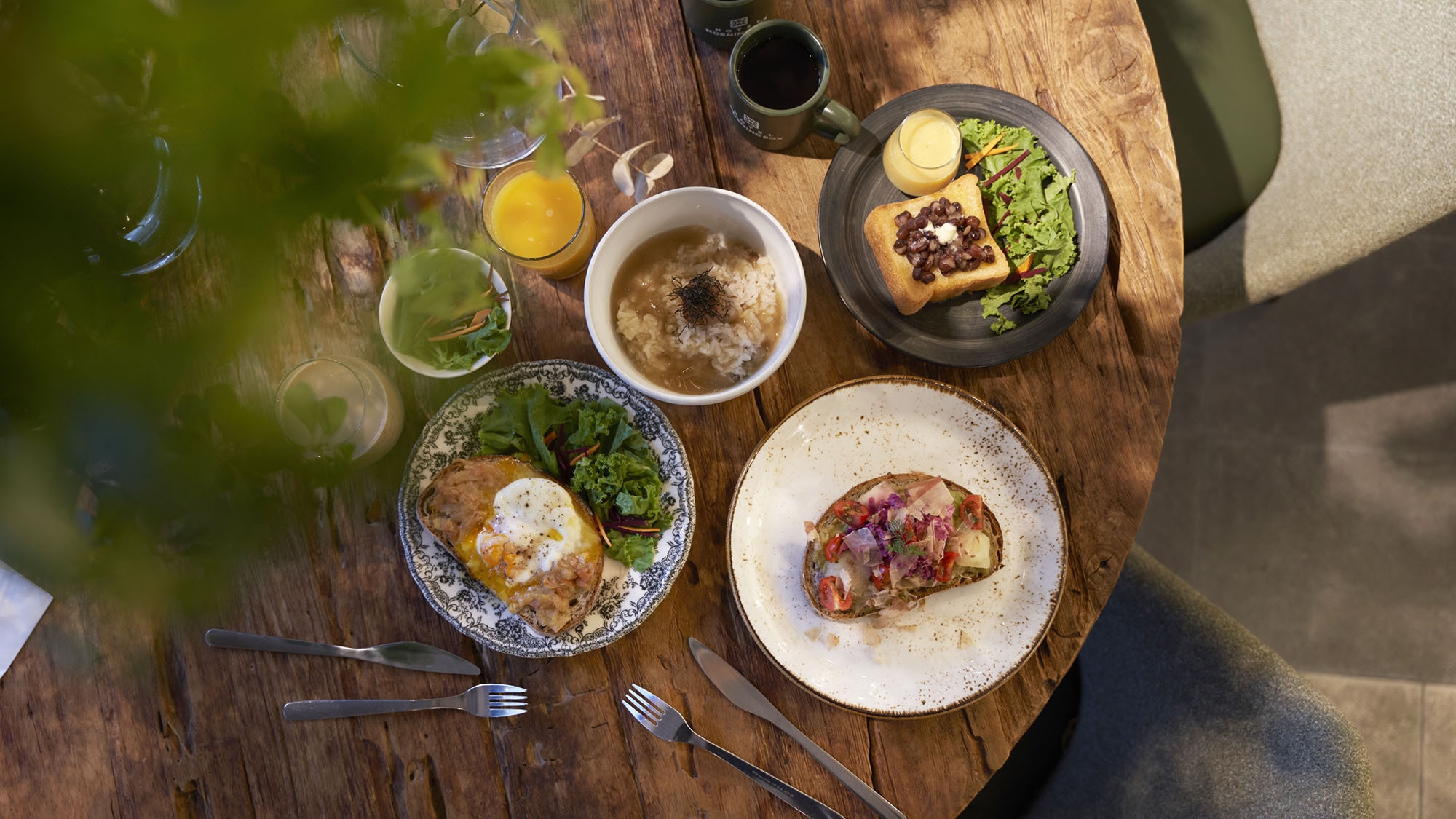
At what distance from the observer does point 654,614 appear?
1876 mm

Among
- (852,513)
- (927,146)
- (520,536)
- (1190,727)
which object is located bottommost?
(1190,727)

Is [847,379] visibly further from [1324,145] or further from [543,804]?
[1324,145]

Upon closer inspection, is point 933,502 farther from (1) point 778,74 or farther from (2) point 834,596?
(1) point 778,74

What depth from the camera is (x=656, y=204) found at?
1660 millimetres

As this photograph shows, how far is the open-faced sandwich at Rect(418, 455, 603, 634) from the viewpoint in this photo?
1645 mm

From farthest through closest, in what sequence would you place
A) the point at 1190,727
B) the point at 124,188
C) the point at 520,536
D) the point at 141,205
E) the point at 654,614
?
1. the point at 1190,727
2. the point at 654,614
3. the point at 520,536
4. the point at 141,205
5. the point at 124,188

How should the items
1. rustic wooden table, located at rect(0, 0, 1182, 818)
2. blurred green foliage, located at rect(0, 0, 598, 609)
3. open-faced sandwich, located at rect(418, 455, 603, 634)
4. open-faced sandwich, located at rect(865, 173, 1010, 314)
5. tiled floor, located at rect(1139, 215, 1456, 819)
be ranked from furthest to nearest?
tiled floor, located at rect(1139, 215, 1456, 819) < rustic wooden table, located at rect(0, 0, 1182, 818) < open-faced sandwich, located at rect(865, 173, 1010, 314) < open-faced sandwich, located at rect(418, 455, 603, 634) < blurred green foliage, located at rect(0, 0, 598, 609)

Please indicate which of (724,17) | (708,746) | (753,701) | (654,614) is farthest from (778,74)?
(708,746)

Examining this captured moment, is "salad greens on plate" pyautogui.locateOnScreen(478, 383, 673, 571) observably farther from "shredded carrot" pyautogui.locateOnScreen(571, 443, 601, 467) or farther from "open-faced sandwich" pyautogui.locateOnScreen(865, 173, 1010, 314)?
"open-faced sandwich" pyautogui.locateOnScreen(865, 173, 1010, 314)

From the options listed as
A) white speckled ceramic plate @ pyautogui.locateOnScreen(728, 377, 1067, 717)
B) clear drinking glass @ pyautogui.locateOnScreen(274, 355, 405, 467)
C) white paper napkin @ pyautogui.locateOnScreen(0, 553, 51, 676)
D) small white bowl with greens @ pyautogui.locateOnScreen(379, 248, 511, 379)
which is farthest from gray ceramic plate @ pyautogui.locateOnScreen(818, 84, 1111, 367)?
white paper napkin @ pyautogui.locateOnScreen(0, 553, 51, 676)

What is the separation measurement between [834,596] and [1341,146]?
6.20ft

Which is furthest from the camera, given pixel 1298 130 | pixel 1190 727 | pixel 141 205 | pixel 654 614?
pixel 1298 130

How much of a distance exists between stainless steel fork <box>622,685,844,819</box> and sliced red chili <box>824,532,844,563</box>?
20.2 inches

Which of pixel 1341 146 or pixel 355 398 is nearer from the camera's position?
pixel 355 398
